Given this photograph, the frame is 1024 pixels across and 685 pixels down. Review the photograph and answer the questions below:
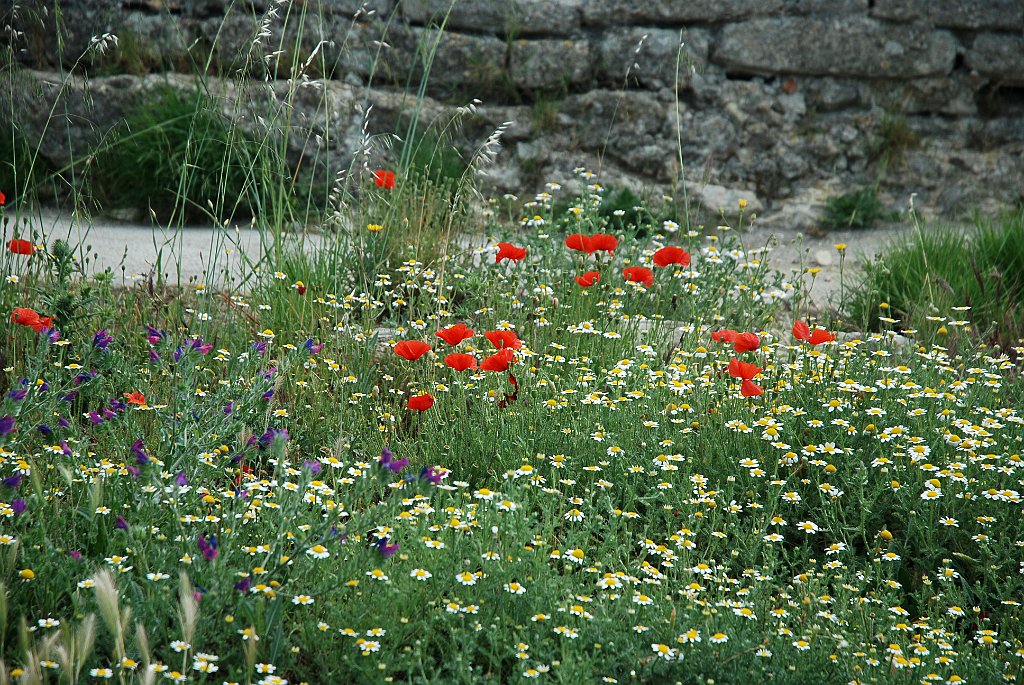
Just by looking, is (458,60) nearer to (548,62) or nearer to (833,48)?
(548,62)

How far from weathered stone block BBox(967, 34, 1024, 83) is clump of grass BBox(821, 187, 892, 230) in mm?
1255

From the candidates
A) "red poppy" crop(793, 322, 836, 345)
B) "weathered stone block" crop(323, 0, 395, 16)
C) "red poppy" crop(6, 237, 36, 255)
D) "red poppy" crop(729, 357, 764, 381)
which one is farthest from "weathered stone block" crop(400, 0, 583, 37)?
"red poppy" crop(729, 357, 764, 381)

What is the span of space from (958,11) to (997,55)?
1.41 ft

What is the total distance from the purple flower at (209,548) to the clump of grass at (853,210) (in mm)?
5624

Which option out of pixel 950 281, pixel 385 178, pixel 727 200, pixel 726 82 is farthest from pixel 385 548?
pixel 726 82

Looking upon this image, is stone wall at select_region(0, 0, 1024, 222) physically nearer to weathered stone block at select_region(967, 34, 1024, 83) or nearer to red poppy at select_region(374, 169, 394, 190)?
weathered stone block at select_region(967, 34, 1024, 83)

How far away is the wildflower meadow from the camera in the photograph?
1.95m

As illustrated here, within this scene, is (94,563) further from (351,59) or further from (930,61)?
(930,61)

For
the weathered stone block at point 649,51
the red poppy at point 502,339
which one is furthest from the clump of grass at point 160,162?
the red poppy at point 502,339

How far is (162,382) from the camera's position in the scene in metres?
3.14

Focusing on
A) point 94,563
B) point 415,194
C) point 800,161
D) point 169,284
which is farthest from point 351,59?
point 94,563

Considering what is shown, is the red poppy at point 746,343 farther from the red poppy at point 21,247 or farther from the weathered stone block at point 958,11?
the weathered stone block at point 958,11

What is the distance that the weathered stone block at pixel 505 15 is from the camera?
22.0ft

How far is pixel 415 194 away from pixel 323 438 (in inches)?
80.9
